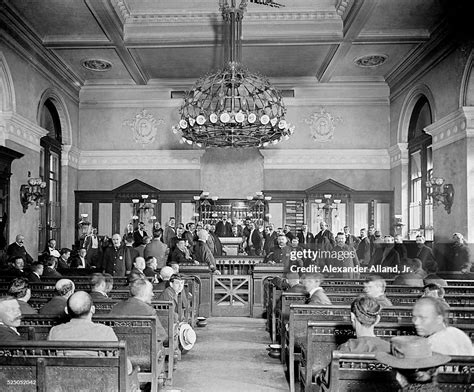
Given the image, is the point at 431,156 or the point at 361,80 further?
the point at 361,80

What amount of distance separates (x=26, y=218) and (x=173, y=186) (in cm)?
556

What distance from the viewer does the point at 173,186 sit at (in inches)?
692

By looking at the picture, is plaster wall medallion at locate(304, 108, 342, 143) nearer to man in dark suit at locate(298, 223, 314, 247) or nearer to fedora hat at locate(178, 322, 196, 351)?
man in dark suit at locate(298, 223, 314, 247)

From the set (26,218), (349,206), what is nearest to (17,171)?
(26,218)

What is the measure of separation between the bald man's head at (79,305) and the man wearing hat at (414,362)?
2.15 metres

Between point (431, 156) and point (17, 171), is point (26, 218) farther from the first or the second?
→ point (431, 156)

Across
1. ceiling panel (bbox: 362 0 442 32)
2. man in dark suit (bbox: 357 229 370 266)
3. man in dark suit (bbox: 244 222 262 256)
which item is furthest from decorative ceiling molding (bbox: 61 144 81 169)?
ceiling panel (bbox: 362 0 442 32)

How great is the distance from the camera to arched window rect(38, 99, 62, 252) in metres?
15.0

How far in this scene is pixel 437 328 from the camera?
306cm

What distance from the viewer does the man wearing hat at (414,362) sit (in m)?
2.23

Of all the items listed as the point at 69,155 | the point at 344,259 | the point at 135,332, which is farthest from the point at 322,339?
the point at 69,155

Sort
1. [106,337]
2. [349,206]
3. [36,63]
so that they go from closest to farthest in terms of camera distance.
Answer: [106,337], [36,63], [349,206]

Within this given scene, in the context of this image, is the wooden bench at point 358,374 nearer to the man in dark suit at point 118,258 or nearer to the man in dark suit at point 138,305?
the man in dark suit at point 138,305

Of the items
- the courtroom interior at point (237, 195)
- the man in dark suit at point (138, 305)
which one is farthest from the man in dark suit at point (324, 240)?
the man in dark suit at point (138, 305)
